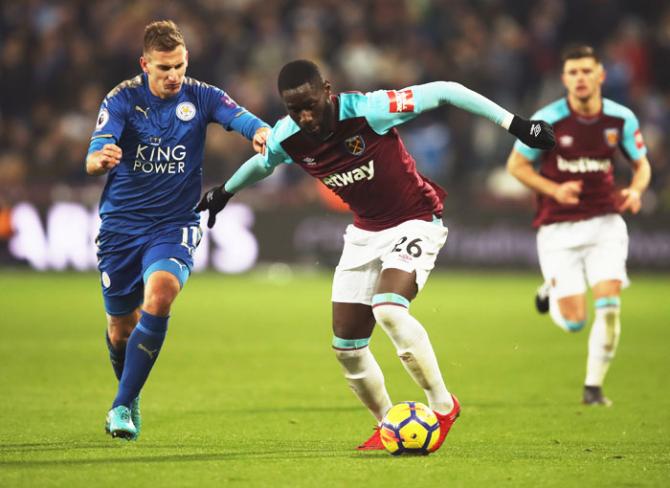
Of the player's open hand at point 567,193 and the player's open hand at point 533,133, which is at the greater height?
the player's open hand at point 533,133

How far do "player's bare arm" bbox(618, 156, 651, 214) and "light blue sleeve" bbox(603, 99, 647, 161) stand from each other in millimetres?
60

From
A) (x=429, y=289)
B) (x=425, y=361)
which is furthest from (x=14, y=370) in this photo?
(x=429, y=289)

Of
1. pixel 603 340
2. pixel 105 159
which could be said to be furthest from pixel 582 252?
pixel 105 159

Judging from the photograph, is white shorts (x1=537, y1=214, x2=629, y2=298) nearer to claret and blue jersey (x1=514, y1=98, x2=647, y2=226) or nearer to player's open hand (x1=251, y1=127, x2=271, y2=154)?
claret and blue jersey (x1=514, y1=98, x2=647, y2=226)

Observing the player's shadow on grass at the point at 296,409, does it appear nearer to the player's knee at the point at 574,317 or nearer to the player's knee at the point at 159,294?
the player's knee at the point at 159,294

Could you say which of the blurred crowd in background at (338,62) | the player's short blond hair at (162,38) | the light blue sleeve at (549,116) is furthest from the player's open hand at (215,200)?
the blurred crowd in background at (338,62)

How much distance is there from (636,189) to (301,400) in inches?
116

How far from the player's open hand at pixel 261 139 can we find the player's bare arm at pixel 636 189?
10.1 ft

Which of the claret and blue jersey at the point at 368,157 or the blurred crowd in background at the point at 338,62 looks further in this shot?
the blurred crowd in background at the point at 338,62

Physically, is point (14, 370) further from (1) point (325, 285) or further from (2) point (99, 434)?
(1) point (325, 285)

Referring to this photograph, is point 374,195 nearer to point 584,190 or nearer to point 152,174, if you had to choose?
point 152,174

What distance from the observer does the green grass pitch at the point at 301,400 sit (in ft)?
19.6

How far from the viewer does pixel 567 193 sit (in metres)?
9.24

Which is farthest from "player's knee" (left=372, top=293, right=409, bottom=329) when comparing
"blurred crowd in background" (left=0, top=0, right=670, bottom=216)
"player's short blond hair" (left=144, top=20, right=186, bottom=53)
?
"blurred crowd in background" (left=0, top=0, right=670, bottom=216)
